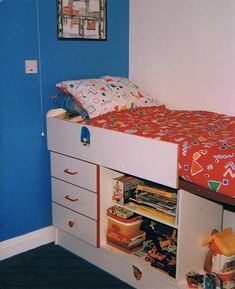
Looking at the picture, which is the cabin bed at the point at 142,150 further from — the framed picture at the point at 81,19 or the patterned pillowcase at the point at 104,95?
the framed picture at the point at 81,19

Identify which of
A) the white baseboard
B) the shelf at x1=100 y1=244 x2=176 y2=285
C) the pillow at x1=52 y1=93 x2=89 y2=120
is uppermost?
the pillow at x1=52 y1=93 x2=89 y2=120

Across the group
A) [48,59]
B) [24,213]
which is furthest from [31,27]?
[24,213]

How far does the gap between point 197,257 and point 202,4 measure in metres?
1.53

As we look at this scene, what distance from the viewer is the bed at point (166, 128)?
5.89ft

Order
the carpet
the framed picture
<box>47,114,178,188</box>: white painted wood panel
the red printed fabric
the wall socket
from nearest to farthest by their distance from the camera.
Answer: the red printed fabric < <box>47,114,178,188</box>: white painted wood panel < the carpet < the wall socket < the framed picture

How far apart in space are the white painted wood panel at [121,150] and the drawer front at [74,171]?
4 centimetres

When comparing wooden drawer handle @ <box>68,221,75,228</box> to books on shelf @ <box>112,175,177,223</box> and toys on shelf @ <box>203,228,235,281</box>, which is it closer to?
books on shelf @ <box>112,175,177,223</box>

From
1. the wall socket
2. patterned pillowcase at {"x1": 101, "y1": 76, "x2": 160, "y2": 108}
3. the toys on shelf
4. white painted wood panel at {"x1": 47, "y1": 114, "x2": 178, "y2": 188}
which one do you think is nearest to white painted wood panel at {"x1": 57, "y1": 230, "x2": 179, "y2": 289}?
the toys on shelf

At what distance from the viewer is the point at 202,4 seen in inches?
104

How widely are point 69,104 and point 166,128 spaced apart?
0.69m

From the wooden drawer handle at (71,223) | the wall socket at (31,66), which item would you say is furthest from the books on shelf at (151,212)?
the wall socket at (31,66)

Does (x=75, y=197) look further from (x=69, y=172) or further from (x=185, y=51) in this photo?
(x=185, y=51)

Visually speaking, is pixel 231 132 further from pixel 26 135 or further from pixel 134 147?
pixel 26 135

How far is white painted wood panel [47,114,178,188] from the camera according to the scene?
6.48ft
